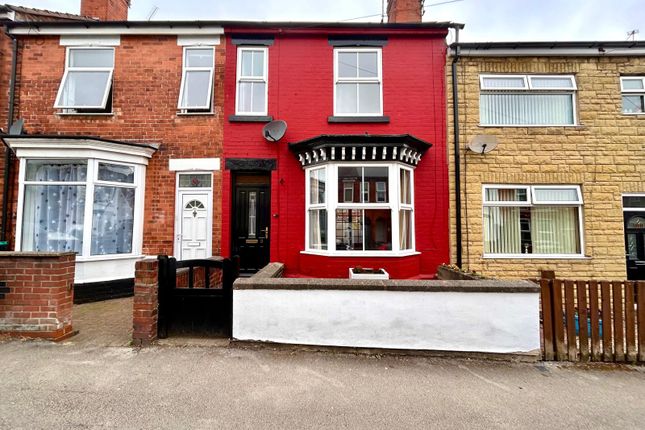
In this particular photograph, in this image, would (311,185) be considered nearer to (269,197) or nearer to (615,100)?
(269,197)

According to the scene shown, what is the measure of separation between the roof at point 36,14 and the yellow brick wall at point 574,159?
10.4m

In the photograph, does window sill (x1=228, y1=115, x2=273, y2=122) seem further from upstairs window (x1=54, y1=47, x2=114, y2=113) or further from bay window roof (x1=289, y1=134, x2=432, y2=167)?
upstairs window (x1=54, y1=47, x2=114, y2=113)

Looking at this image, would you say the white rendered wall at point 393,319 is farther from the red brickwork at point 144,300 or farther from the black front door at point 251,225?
the black front door at point 251,225

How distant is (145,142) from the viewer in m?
7.18

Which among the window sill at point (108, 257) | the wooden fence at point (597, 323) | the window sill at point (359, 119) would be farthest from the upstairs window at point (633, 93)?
the window sill at point (108, 257)

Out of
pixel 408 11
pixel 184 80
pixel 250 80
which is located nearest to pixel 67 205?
pixel 184 80

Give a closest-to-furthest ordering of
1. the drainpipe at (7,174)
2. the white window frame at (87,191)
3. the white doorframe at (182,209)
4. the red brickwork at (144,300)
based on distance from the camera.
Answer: the red brickwork at (144,300) < the white window frame at (87,191) < the drainpipe at (7,174) < the white doorframe at (182,209)

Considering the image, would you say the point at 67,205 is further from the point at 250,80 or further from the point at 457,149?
the point at 457,149

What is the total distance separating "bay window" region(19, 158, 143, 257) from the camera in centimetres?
649

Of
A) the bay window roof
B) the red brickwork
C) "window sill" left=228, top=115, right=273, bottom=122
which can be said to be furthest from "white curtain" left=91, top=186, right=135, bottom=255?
the bay window roof

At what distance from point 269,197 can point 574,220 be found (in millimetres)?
7113

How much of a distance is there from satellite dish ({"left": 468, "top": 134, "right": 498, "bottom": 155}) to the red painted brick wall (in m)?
0.62

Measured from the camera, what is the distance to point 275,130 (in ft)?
23.0

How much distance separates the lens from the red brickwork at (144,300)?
12.7 ft
